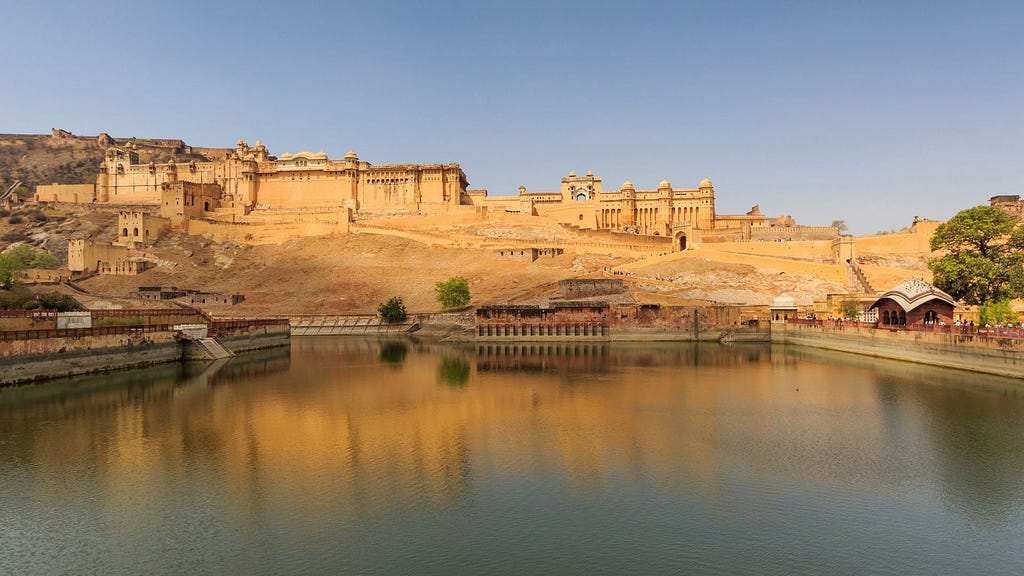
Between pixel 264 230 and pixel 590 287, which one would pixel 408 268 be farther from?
pixel 590 287

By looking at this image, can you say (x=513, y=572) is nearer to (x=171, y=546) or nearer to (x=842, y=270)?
(x=171, y=546)

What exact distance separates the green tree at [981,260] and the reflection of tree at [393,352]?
98.2 ft

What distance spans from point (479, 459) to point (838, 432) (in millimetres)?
10049

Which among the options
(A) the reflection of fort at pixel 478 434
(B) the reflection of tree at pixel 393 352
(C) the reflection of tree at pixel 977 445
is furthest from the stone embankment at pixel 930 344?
(B) the reflection of tree at pixel 393 352

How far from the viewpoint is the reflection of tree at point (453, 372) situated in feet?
93.0

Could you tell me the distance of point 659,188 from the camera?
3051 inches

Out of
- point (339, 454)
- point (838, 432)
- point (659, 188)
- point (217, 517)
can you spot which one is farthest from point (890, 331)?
point (659, 188)

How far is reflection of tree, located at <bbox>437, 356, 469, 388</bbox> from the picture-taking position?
2836cm

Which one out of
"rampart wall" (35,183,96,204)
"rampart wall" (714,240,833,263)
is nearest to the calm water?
"rampart wall" (714,240,833,263)

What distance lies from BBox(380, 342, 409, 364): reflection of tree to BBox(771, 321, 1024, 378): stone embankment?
2569 centimetres

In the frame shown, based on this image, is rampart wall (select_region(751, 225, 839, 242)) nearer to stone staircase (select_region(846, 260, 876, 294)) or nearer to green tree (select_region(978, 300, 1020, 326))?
stone staircase (select_region(846, 260, 876, 294))

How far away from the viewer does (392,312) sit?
176ft

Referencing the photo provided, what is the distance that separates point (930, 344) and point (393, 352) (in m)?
29.5

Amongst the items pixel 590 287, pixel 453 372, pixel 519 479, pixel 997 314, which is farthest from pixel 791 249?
pixel 519 479
